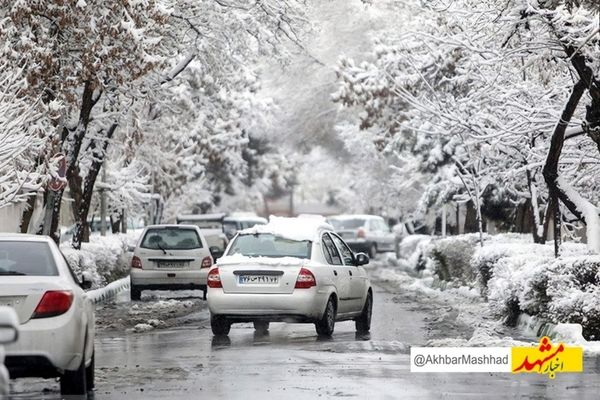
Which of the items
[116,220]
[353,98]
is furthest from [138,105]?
A: [116,220]

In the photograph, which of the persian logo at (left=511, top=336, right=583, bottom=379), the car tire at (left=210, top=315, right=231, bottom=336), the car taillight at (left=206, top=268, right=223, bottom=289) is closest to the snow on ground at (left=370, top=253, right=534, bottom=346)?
the persian logo at (left=511, top=336, right=583, bottom=379)

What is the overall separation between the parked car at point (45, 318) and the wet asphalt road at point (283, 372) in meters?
0.64

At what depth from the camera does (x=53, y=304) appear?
10.9m

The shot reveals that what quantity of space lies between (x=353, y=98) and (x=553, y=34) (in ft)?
74.0

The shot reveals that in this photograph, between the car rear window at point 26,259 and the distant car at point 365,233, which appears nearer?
the car rear window at point 26,259

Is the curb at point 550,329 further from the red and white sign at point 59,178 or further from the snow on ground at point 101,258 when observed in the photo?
the snow on ground at point 101,258

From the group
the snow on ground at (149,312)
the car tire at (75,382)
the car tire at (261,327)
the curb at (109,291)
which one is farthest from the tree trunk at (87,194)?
the car tire at (75,382)

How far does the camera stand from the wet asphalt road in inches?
463

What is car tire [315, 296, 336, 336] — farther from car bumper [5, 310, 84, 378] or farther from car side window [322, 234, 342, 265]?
car bumper [5, 310, 84, 378]

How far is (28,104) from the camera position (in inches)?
910

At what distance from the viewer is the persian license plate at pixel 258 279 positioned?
57.6 feet

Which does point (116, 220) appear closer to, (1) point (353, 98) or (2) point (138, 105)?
(1) point (353, 98)

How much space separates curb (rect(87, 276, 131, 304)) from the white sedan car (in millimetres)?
7042

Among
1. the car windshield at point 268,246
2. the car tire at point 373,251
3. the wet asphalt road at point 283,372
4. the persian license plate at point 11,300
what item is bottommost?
the car tire at point 373,251
